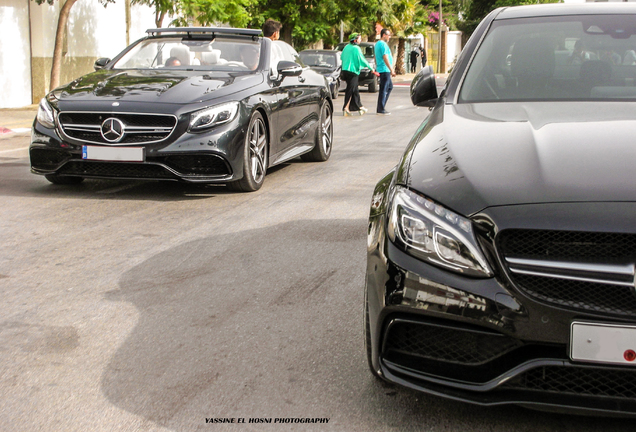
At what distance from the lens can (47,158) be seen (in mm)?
7047

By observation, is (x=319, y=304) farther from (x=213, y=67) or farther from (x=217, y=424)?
(x=213, y=67)

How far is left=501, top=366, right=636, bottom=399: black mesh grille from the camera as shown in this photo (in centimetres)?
242

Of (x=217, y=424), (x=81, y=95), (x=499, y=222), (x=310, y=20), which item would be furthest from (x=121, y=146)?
(x=310, y=20)

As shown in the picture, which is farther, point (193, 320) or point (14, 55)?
point (14, 55)

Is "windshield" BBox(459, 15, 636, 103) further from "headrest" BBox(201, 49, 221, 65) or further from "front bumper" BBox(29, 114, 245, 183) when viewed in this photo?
"headrest" BBox(201, 49, 221, 65)

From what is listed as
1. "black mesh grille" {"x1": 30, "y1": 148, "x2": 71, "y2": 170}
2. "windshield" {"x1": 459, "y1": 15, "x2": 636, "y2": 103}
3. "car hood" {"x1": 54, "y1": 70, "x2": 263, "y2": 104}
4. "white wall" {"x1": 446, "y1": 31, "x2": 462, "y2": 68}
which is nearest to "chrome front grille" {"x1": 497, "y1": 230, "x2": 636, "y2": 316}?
"windshield" {"x1": 459, "y1": 15, "x2": 636, "y2": 103}

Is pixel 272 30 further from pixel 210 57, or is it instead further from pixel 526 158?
pixel 526 158

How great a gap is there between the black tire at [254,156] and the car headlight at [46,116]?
162cm

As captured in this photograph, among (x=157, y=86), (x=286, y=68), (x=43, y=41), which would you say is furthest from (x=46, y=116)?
(x=43, y=41)

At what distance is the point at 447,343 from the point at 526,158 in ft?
2.32

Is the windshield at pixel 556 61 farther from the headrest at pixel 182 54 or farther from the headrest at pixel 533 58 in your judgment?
the headrest at pixel 182 54

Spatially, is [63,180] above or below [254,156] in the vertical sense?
below

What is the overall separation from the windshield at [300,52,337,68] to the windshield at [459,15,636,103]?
69.2 ft

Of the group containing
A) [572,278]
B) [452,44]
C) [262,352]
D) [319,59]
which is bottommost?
[262,352]
